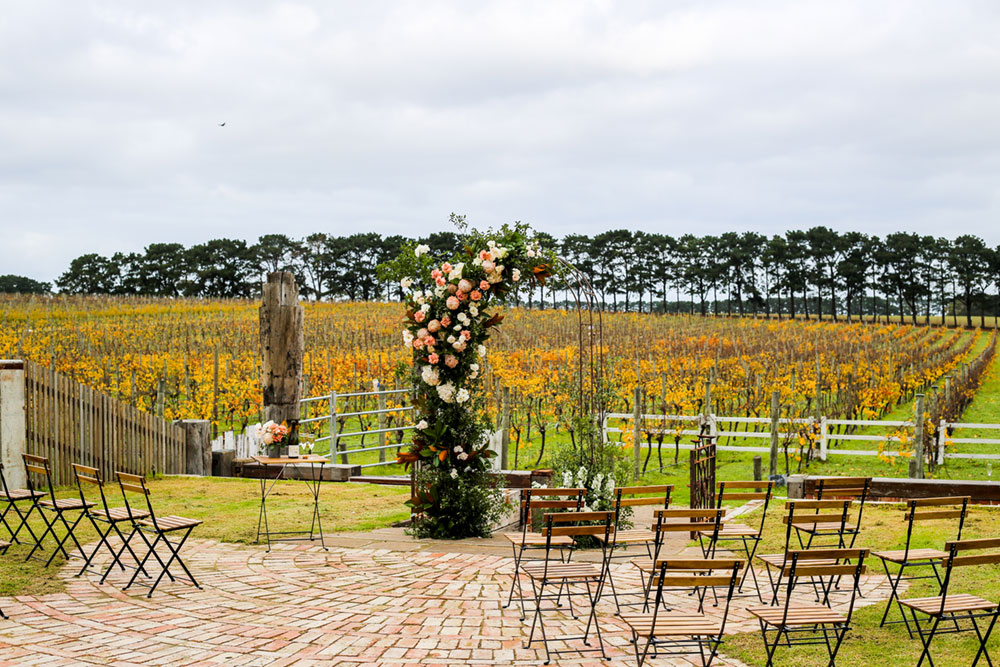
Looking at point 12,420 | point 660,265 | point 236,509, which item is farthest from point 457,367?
point 660,265

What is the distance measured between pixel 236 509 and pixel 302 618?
4741 mm

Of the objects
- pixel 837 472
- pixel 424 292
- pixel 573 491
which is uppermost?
pixel 424 292

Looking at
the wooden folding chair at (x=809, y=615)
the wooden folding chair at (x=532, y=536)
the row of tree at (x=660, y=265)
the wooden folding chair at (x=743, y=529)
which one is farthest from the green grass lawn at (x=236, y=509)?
the row of tree at (x=660, y=265)

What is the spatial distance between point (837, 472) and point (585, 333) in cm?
1808

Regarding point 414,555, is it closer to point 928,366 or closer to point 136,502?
point 136,502

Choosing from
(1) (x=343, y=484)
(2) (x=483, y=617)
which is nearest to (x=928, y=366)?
(1) (x=343, y=484)

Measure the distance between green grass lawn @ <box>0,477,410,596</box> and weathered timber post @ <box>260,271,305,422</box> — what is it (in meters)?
1.19

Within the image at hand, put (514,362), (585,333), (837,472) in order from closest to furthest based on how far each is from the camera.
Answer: (837,472)
(514,362)
(585,333)

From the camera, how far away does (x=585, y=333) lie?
113 ft

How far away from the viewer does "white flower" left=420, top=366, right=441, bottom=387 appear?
349 inches

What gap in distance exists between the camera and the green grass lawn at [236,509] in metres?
7.08

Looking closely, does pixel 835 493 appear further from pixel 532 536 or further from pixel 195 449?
pixel 195 449

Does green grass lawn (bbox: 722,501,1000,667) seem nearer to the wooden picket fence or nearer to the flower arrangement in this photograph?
the flower arrangement

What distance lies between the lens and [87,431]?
12.0 metres
